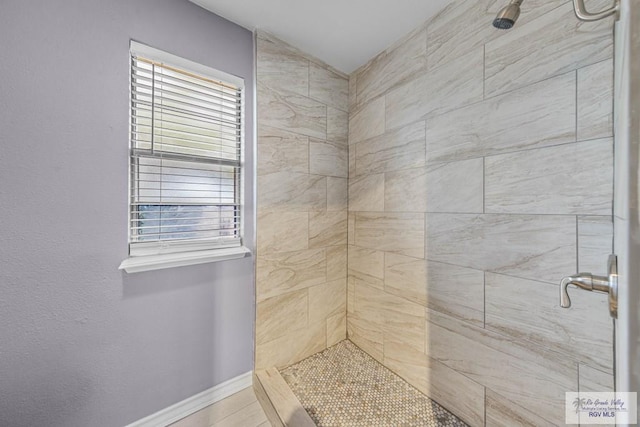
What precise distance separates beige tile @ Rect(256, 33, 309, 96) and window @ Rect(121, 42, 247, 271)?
0.19 metres

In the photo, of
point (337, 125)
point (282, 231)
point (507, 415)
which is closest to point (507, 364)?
point (507, 415)

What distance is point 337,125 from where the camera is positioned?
195 cm

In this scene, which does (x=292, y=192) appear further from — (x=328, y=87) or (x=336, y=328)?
(x=336, y=328)

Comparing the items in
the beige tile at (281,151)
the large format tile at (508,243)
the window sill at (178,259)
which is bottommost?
the window sill at (178,259)

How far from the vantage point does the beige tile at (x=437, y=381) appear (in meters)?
1.23

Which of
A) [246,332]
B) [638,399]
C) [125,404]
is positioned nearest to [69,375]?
[125,404]

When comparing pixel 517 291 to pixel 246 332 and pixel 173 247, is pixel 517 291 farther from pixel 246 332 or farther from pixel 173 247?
pixel 173 247

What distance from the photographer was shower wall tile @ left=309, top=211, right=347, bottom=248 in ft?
5.95

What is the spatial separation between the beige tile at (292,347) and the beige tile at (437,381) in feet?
1.58

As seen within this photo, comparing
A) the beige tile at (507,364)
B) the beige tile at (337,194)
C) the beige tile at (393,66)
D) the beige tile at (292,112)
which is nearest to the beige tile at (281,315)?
the beige tile at (337,194)

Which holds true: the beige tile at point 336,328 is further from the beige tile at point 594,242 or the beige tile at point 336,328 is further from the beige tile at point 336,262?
the beige tile at point 594,242

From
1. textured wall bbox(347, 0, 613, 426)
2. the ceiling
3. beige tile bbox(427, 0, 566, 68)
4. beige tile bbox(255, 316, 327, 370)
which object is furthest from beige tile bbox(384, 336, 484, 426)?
the ceiling

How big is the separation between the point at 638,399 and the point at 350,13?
1.81 metres

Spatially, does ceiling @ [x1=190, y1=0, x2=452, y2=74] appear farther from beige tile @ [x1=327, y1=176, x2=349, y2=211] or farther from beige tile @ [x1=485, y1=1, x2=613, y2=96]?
beige tile @ [x1=327, y1=176, x2=349, y2=211]
